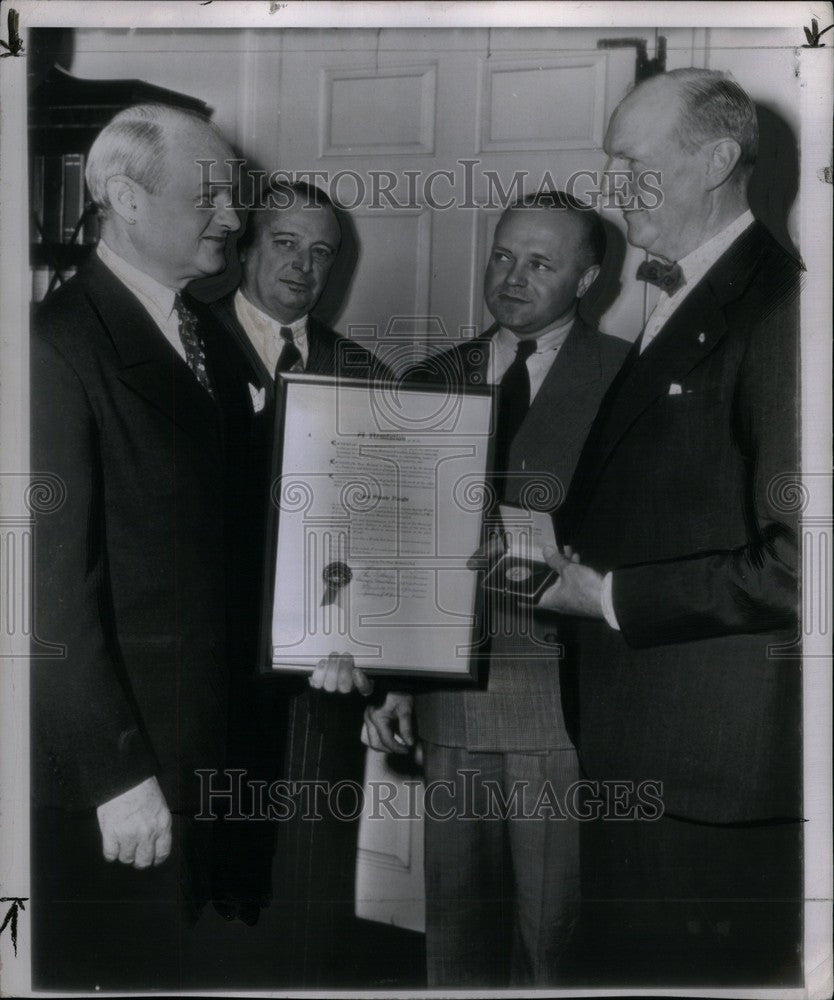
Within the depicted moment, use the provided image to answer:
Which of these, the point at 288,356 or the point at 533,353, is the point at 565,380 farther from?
the point at 288,356

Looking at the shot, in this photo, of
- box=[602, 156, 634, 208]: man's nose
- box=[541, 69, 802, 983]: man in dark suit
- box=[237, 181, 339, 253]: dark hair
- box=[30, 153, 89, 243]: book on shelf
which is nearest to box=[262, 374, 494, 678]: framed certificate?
box=[541, 69, 802, 983]: man in dark suit

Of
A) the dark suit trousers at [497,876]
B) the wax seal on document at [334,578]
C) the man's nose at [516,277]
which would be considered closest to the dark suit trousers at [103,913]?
the dark suit trousers at [497,876]

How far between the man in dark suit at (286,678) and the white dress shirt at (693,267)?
28.4 inches

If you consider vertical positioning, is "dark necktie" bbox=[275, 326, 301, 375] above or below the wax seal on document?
above

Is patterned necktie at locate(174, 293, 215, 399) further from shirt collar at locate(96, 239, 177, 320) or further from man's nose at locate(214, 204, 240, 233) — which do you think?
man's nose at locate(214, 204, 240, 233)

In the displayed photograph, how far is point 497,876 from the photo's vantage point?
9.19ft

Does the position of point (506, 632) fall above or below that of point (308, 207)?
below

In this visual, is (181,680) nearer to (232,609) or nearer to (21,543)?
(232,609)

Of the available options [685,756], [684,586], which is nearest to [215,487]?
[684,586]

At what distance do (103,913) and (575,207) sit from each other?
2.24m

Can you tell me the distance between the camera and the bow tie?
9.08ft

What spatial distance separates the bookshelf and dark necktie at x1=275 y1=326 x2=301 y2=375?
57 cm

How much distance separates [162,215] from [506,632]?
1.41 m

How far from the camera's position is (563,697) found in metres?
2.74
